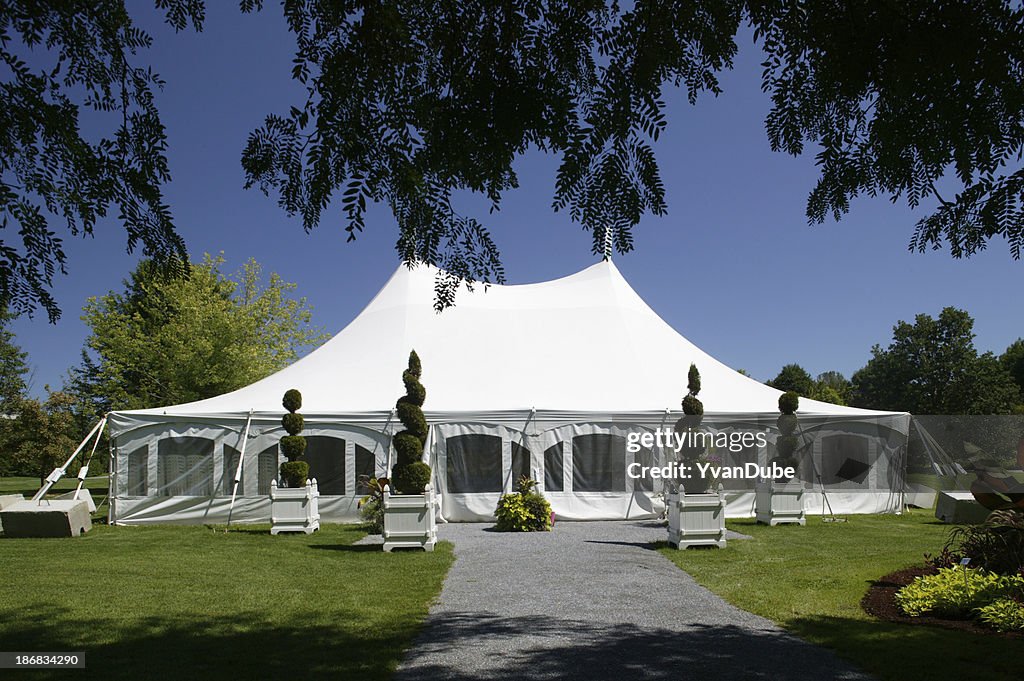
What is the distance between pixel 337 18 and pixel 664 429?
41.7 ft

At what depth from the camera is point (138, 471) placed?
49.3 feet

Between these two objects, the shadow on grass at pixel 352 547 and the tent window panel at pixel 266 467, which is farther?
the tent window panel at pixel 266 467

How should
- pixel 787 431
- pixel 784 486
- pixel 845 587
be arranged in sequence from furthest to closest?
1. pixel 787 431
2. pixel 784 486
3. pixel 845 587

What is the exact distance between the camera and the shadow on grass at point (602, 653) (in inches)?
186

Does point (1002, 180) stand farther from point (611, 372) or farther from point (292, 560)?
point (611, 372)

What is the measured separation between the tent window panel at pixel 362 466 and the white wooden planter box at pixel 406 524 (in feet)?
14.2

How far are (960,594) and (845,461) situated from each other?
11233mm

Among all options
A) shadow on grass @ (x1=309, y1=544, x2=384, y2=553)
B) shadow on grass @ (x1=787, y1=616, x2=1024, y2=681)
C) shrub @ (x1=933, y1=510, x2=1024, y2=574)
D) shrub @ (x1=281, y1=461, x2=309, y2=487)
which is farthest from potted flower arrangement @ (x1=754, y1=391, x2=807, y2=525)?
shrub @ (x1=281, y1=461, x2=309, y2=487)

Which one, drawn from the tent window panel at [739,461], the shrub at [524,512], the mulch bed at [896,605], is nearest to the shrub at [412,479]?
the shrub at [524,512]

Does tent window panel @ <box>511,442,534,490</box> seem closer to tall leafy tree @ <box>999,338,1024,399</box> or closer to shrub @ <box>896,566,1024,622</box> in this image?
shrub @ <box>896,566,1024,622</box>

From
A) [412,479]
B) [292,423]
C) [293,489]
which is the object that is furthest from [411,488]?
[292,423]

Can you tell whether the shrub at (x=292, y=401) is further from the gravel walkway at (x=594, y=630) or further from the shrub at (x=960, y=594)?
the shrub at (x=960, y=594)

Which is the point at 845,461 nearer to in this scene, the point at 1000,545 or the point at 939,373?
the point at 1000,545

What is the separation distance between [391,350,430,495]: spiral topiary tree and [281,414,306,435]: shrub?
2.11 meters
